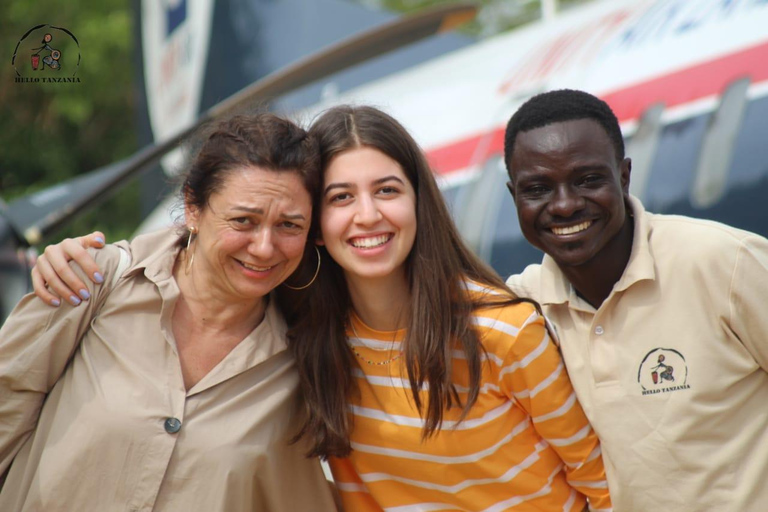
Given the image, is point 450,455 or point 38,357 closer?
point 38,357

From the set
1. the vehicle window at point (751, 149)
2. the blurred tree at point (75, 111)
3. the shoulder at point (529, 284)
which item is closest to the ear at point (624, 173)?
the shoulder at point (529, 284)

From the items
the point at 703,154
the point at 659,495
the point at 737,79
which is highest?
the point at 737,79

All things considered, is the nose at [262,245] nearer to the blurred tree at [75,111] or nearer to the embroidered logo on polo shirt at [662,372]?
the embroidered logo on polo shirt at [662,372]

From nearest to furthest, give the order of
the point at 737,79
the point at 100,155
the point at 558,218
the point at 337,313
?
the point at 558,218 < the point at 337,313 < the point at 737,79 < the point at 100,155

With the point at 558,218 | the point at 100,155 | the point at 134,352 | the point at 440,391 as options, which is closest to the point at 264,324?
the point at 134,352

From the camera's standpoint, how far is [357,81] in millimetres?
8133

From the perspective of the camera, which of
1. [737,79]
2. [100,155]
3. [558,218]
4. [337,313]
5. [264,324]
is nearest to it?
[558,218]

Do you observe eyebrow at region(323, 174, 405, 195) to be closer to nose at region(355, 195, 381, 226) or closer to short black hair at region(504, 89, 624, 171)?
nose at region(355, 195, 381, 226)

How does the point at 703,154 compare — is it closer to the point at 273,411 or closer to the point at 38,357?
the point at 273,411

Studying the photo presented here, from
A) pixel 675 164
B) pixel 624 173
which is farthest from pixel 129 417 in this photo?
pixel 675 164

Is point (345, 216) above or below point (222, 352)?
above

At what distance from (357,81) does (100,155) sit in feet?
42.1

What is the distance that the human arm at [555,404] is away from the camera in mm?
2461

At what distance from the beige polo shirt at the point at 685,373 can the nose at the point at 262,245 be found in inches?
38.5
